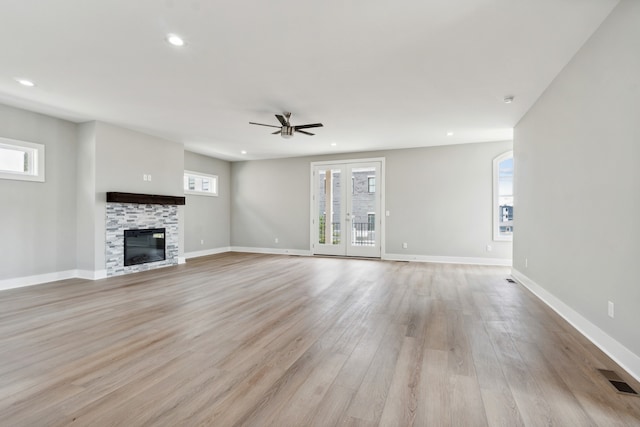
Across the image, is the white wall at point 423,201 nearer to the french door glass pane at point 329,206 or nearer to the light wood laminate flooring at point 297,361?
the french door glass pane at point 329,206

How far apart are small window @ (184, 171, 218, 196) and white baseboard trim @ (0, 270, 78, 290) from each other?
3.05m

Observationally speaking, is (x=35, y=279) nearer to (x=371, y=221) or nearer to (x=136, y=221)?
(x=136, y=221)

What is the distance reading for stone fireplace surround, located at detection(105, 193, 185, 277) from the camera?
18.0ft

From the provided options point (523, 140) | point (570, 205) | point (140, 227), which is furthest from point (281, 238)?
A: point (570, 205)

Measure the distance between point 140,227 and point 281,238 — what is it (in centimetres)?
368

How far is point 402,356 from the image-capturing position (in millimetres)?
2375

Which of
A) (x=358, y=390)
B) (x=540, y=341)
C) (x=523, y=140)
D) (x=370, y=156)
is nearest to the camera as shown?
(x=358, y=390)

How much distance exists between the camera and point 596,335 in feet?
8.57

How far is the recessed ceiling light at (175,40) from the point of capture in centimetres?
278

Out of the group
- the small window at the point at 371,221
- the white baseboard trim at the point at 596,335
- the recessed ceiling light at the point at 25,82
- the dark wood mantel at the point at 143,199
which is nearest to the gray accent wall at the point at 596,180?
the white baseboard trim at the point at 596,335

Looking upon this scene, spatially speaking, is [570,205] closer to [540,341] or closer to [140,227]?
[540,341]

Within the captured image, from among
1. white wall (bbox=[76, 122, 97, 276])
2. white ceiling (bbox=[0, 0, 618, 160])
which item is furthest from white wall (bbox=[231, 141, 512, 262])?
white wall (bbox=[76, 122, 97, 276])

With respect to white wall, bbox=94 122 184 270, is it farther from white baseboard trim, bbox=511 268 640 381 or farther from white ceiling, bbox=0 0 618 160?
white baseboard trim, bbox=511 268 640 381

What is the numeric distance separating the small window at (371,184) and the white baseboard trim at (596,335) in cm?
427
